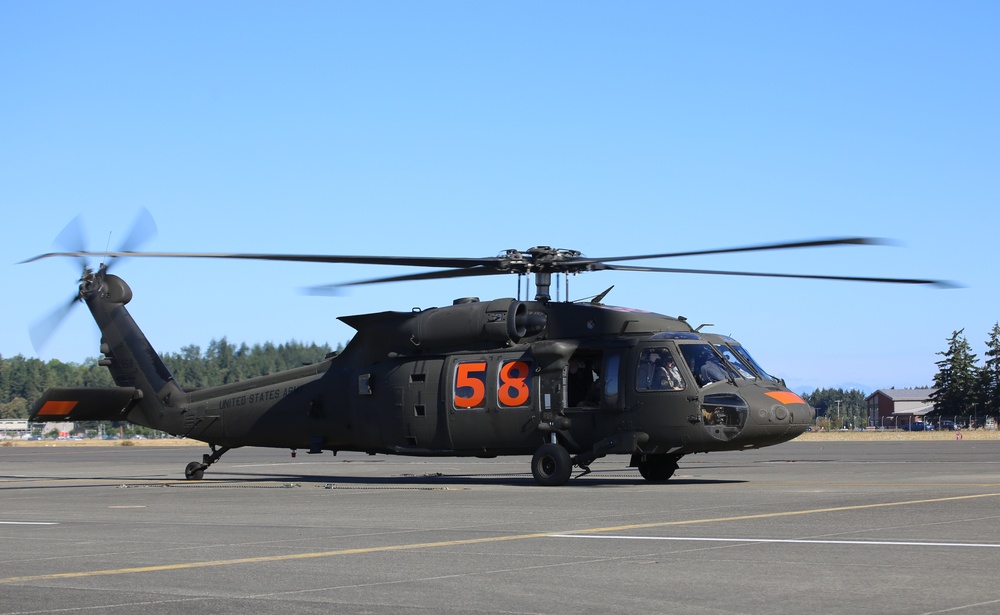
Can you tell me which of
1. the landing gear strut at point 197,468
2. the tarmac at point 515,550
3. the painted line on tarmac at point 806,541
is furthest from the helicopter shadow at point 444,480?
the painted line on tarmac at point 806,541

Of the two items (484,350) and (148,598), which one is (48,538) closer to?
(148,598)

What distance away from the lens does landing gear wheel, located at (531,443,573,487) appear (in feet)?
74.5

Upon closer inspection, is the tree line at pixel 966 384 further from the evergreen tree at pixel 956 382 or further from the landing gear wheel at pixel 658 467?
the landing gear wheel at pixel 658 467

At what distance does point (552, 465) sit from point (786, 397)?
15.4ft

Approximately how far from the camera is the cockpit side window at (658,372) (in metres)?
22.3

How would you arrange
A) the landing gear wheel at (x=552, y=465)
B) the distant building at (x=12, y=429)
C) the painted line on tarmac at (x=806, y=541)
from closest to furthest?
1. the painted line on tarmac at (x=806, y=541)
2. the landing gear wheel at (x=552, y=465)
3. the distant building at (x=12, y=429)

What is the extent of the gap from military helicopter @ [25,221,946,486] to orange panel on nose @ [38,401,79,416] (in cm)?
3

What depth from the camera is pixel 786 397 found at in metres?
22.3

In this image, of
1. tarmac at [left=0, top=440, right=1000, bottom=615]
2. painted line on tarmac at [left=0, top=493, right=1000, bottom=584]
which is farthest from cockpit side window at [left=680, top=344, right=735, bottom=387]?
painted line on tarmac at [left=0, top=493, right=1000, bottom=584]

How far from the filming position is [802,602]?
7.78m

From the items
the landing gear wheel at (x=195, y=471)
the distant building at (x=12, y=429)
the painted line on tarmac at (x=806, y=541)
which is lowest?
the distant building at (x=12, y=429)

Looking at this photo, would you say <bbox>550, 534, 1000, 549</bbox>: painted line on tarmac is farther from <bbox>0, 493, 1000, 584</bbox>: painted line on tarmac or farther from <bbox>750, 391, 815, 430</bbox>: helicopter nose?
<bbox>750, 391, 815, 430</bbox>: helicopter nose

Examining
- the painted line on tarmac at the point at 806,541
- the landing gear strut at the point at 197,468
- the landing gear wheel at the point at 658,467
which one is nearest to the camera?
the painted line on tarmac at the point at 806,541

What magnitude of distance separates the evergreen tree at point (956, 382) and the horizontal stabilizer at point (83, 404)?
116852 mm
